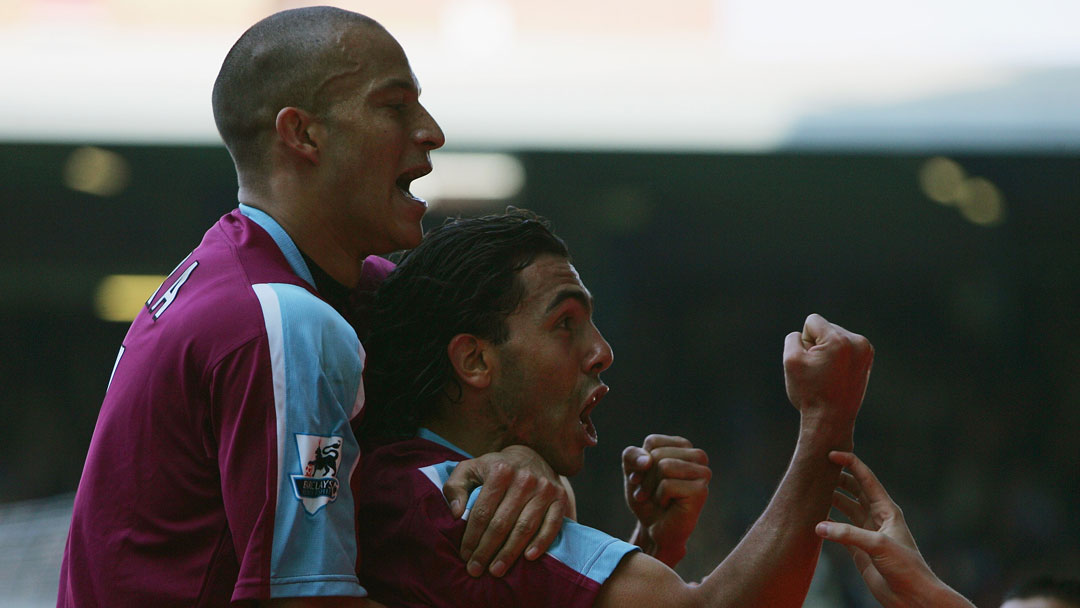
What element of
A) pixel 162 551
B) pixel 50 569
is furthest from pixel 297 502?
pixel 50 569

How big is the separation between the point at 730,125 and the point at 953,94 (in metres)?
1.33

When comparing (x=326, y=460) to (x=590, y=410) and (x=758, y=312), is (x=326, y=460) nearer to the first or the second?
(x=590, y=410)

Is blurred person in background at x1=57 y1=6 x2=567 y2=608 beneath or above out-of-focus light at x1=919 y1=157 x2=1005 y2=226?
beneath

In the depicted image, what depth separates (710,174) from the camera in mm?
6176

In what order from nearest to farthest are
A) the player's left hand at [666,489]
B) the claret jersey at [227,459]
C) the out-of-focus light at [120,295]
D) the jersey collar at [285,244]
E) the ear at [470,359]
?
the claret jersey at [227,459] → the jersey collar at [285,244] → the ear at [470,359] → the player's left hand at [666,489] → the out-of-focus light at [120,295]

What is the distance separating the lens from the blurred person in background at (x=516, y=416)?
5.33ft

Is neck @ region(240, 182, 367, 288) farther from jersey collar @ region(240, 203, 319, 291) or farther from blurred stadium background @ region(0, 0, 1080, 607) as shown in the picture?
blurred stadium background @ region(0, 0, 1080, 607)

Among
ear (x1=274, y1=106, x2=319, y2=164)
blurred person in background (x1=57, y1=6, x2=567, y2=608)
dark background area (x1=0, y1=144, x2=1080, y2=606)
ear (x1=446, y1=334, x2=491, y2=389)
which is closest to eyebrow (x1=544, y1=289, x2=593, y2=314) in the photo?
ear (x1=446, y1=334, x2=491, y2=389)

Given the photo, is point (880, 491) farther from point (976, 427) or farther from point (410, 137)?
point (976, 427)

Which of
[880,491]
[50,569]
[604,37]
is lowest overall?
[50,569]

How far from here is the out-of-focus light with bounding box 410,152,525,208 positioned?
5.96 m

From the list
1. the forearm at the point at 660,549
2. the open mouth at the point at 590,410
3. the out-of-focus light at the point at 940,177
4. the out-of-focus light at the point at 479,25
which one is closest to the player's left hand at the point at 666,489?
the forearm at the point at 660,549

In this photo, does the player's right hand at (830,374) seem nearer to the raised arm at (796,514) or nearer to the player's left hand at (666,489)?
the raised arm at (796,514)

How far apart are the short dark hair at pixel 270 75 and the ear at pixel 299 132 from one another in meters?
0.02
